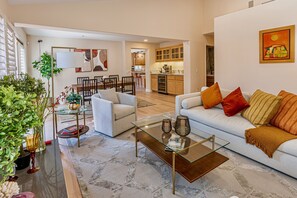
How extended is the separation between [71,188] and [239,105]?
282 cm

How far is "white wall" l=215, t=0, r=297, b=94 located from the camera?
4.21m

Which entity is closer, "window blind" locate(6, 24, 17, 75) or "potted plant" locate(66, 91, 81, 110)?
"window blind" locate(6, 24, 17, 75)

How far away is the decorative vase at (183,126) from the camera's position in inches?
96.5

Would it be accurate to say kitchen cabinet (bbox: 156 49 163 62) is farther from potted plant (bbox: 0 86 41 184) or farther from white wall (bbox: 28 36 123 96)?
potted plant (bbox: 0 86 41 184)

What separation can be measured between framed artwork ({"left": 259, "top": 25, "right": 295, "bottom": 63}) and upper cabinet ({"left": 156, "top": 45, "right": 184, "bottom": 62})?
12.8 ft

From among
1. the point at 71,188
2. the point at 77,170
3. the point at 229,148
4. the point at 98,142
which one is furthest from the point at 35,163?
the point at 229,148

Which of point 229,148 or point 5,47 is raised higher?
point 5,47

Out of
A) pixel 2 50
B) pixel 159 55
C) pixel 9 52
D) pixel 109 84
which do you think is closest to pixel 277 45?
pixel 109 84

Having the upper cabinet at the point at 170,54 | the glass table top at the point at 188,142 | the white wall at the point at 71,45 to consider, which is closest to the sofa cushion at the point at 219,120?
the glass table top at the point at 188,142

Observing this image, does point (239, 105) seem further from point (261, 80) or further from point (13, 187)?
point (13, 187)

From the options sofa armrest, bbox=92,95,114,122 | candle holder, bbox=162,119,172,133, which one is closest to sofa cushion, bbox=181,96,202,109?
candle holder, bbox=162,119,172,133

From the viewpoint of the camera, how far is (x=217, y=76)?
5.88 m

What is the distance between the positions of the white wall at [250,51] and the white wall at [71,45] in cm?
462

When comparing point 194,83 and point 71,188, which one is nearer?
point 71,188
